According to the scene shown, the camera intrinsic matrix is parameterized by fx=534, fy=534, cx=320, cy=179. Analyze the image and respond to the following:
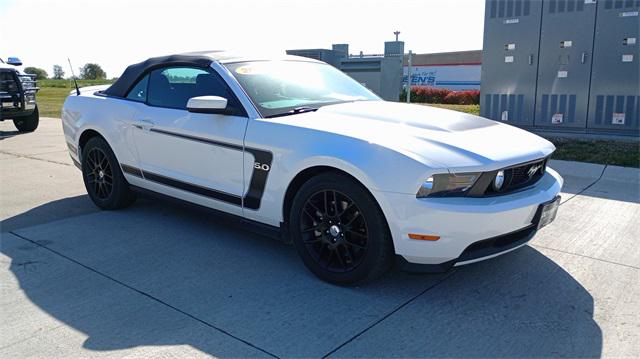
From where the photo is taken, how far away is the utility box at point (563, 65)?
28.8 ft

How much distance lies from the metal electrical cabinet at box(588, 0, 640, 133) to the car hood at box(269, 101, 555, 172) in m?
6.13

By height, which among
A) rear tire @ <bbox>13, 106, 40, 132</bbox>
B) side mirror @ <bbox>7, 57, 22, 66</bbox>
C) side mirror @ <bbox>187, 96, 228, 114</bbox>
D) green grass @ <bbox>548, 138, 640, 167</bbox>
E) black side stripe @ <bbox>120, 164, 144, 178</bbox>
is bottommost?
green grass @ <bbox>548, 138, 640, 167</bbox>

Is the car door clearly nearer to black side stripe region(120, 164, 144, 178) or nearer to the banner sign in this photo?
black side stripe region(120, 164, 144, 178)

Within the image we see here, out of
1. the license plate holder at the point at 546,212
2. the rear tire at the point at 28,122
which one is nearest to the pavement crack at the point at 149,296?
the license plate holder at the point at 546,212

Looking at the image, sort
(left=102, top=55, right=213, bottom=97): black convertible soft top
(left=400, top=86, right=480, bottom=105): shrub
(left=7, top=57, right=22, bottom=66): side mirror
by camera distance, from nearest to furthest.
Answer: (left=102, top=55, right=213, bottom=97): black convertible soft top, (left=7, top=57, right=22, bottom=66): side mirror, (left=400, top=86, right=480, bottom=105): shrub

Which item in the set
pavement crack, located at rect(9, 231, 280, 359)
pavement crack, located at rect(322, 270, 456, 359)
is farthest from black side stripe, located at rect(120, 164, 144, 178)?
pavement crack, located at rect(322, 270, 456, 359)

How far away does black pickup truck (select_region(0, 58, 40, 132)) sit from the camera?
11.4 metres

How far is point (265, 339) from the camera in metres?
2.87

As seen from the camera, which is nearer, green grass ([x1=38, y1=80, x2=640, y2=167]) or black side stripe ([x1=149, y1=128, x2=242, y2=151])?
black side stripe ([x1=149, y1=128, x2=242, y2=151])

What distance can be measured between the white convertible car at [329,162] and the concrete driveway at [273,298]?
34cm

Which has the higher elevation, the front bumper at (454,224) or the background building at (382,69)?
the background building at (382,69)

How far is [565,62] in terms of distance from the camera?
9297mm

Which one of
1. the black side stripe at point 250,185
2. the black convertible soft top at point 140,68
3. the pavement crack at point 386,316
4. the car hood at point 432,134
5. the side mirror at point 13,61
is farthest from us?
the side mirror at point 13,61

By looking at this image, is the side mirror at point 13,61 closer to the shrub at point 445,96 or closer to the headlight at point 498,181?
the headlight at point 498,181
